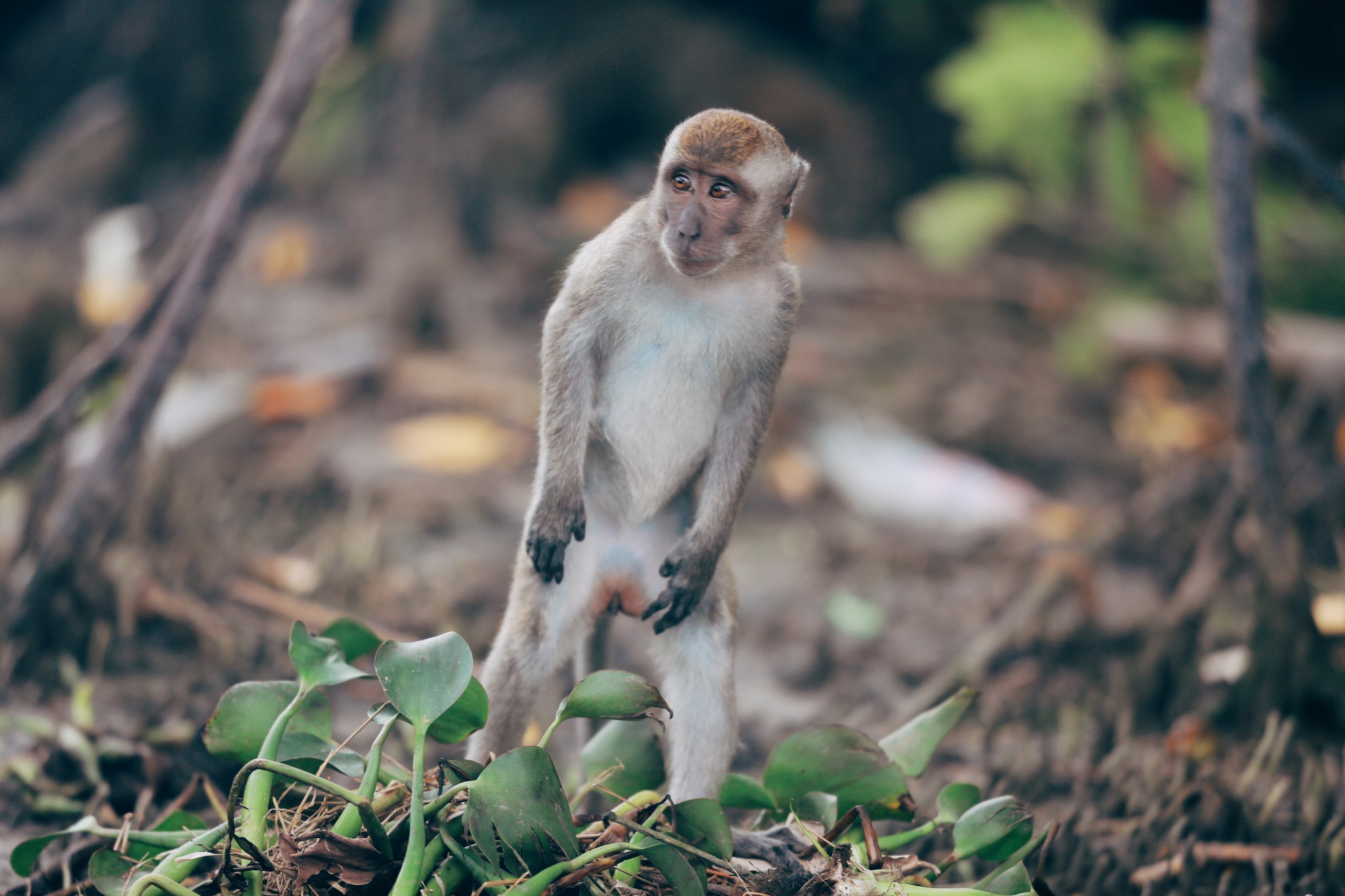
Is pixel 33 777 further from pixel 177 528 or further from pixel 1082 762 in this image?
pixel 1082 762

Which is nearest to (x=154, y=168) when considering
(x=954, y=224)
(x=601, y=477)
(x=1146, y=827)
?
(x=954, y=224)

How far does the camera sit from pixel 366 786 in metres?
2.18

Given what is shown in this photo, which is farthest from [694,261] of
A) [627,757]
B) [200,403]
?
[200,403]

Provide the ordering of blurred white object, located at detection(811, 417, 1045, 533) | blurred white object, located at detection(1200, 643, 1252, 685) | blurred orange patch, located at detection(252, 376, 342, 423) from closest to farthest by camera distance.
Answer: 1. blurred white object, located at detection(1200, 643, 1252, 685)
2. blurred orange patch, located at detection(252, 376, 342, 423)
3. blurred white object, located at detection(811, 417, 1045, 533)

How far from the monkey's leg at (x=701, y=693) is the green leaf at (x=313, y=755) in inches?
29.7

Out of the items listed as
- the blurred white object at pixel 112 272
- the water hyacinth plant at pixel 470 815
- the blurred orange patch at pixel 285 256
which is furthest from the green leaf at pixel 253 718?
the blurred orange patch at pixel 285 256

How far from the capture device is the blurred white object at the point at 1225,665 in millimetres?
3760

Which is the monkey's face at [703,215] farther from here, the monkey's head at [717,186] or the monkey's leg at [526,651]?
the monkey's leg at [526,651]

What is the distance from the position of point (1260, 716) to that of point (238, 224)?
3.93 meters


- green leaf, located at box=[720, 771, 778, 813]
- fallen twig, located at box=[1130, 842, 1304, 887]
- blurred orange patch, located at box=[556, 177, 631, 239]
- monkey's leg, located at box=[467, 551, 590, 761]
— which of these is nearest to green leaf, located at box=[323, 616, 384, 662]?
monkey's leg, located at box=[467, 551, 590, 761]

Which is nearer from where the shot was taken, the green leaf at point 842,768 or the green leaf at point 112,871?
the green leaf at point 112,871

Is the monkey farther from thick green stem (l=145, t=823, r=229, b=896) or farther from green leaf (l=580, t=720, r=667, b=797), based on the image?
thick green stem (l=145, t=823, r=229, b=896)

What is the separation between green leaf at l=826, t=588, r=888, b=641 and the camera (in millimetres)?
4652

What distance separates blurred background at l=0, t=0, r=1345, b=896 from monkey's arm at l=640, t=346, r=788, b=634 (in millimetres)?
1345
